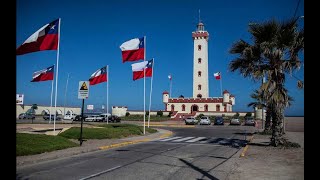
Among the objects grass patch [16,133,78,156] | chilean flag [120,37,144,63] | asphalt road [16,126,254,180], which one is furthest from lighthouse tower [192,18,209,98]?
asphalt road [16,126,254,180]

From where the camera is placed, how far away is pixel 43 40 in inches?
722

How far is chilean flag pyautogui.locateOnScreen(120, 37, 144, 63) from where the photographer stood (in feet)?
88.2

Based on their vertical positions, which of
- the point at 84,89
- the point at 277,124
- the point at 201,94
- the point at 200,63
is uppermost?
the point at 200,63

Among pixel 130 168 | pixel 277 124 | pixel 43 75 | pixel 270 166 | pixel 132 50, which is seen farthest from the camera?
pixel 132 50

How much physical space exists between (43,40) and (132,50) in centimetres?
981

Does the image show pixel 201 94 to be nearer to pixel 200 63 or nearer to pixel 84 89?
pixel 200 63

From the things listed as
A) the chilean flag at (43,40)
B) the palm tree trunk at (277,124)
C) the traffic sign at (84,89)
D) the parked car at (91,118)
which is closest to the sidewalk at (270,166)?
the palm tree trunk at (277,124)

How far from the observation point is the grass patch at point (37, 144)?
14.5 m

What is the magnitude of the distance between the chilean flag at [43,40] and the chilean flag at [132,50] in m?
7.64

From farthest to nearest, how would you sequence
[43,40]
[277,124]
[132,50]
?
[132,50], [277,124], [43,40]

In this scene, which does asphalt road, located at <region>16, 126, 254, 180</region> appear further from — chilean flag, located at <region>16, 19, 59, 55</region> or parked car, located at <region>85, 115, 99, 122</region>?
parked car, located at <region>85, 115, 99, 122</region>

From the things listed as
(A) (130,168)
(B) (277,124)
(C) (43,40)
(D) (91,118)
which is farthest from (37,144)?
(D) (91,118)

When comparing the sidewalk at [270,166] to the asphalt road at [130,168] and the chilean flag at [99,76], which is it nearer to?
the asphalt road at [130,168]
